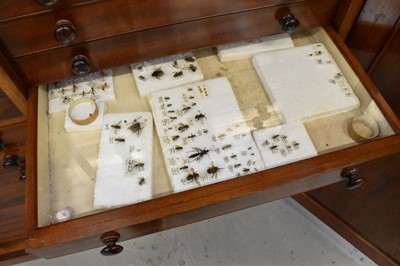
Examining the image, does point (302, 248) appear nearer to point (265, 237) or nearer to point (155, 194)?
point (265, 237)

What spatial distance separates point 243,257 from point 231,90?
840 millimetres

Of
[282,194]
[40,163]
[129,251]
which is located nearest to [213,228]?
[129,251]

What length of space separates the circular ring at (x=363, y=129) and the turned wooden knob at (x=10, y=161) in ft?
3.04

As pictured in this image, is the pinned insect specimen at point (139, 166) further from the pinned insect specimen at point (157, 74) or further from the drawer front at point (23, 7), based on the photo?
the drawer front at point (23, 7)

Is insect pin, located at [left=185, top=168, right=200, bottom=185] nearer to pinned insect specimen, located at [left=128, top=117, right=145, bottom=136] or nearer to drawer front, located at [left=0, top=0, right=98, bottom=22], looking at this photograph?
pinned insect specimen, located at [left=128, top=117, right=145, bottom=136]

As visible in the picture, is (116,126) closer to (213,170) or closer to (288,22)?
(213,170)

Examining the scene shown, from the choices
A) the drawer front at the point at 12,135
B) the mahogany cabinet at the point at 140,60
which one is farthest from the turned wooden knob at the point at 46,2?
the drawer front at the point at 12,135

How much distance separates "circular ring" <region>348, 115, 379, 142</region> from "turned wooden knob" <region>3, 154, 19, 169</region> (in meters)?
0.93

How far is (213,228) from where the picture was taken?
166cm

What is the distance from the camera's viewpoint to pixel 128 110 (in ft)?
3.38

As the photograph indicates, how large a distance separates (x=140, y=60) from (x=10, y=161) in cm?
48

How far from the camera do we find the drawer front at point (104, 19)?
0.83 meters

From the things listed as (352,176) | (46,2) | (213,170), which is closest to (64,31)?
(46,2)

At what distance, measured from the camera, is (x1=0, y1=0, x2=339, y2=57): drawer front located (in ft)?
2.71
